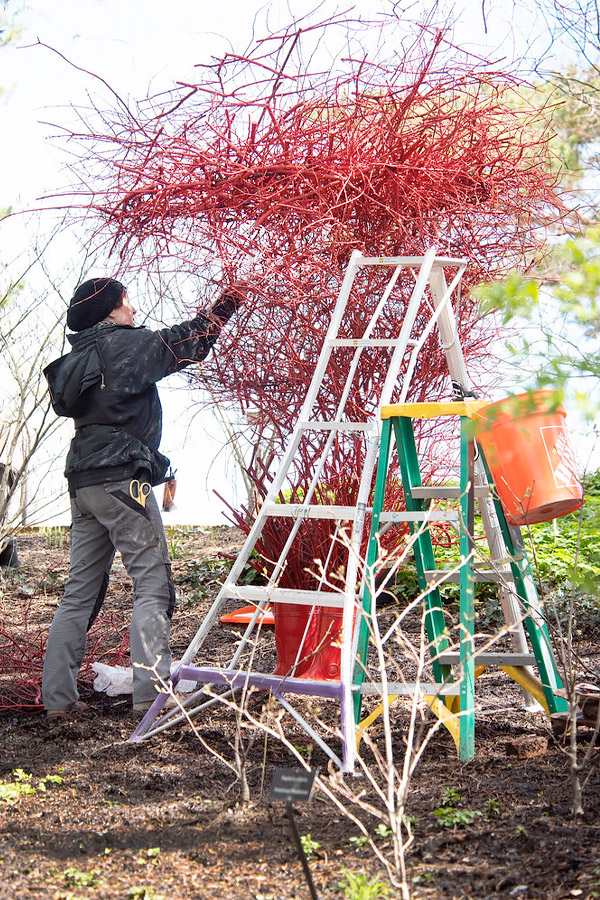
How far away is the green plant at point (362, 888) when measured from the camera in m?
1.95

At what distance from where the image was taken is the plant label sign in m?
1.83

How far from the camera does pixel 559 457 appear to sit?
9.64 feet

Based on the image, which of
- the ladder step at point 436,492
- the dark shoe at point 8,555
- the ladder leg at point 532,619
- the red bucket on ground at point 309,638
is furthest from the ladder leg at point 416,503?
the dark shoe at point 8,555

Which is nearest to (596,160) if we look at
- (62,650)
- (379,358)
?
(379,358)

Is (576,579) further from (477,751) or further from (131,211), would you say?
(131,211)

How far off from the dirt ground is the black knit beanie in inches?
70.8

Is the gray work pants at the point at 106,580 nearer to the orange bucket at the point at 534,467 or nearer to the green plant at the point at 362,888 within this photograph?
the orange bucket at the point at 534,467

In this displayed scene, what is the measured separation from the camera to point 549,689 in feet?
10.9

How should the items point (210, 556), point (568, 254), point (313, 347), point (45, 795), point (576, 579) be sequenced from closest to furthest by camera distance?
point (568, 254), point (576, 579), point (45, 795), point (313, 347), point (210, 556)

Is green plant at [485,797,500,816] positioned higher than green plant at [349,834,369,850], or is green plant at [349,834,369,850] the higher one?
green plant at [349,834,369,850]

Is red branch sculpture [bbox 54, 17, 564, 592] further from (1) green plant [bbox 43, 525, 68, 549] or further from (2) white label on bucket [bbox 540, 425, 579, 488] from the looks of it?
(1) green plant [bbox 43, 525, 68, 549]

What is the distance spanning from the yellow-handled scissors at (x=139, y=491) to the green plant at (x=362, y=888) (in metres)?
2.02

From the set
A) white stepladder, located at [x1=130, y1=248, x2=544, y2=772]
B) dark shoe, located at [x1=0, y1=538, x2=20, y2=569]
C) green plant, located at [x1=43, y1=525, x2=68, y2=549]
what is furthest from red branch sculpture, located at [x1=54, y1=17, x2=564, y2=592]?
green plant, located at [x1=43, y1=525, x2=68, y2=549]

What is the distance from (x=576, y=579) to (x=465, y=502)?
1201 mm
